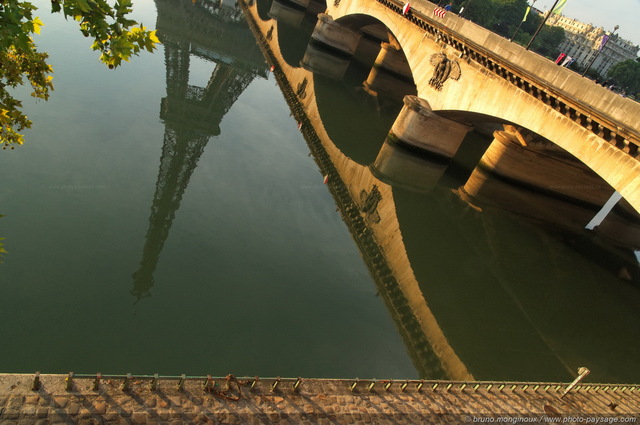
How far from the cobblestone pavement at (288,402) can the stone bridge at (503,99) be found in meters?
6.77

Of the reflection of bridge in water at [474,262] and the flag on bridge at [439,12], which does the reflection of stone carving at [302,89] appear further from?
the flag on bridge at [439,12]

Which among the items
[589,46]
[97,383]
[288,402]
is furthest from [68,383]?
[589,46]

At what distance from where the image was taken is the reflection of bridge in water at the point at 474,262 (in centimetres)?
1374

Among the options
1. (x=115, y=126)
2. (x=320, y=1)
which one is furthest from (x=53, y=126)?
(x=320, y=1)

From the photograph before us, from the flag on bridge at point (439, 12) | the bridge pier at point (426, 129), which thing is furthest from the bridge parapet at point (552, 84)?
the bridge pier at point (426, 129)

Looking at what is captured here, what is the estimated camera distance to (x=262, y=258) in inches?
555

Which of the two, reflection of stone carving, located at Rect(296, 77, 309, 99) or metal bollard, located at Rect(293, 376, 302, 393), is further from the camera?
reflection of stone carving, located at Rect(296, 77, 309, 99)

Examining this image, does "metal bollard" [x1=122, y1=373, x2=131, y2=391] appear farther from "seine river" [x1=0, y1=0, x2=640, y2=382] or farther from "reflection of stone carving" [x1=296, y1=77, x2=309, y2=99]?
"reflection of stone carving" [x1=296, y1=77, x2=309, y2=99]

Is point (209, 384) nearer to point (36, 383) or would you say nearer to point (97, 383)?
point (97, 383)

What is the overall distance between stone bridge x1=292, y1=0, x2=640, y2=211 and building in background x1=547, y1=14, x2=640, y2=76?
12962cm

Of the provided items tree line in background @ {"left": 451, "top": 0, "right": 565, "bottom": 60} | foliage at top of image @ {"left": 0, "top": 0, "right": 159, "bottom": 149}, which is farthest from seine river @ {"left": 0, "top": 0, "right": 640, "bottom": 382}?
tree line in background @ {"left": 451, "top": 0, "right": 565, "bottom": 60}

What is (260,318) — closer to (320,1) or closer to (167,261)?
(167,261)

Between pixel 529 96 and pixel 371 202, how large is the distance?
7865mm

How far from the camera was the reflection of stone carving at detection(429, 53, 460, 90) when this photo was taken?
22219 millimetres
